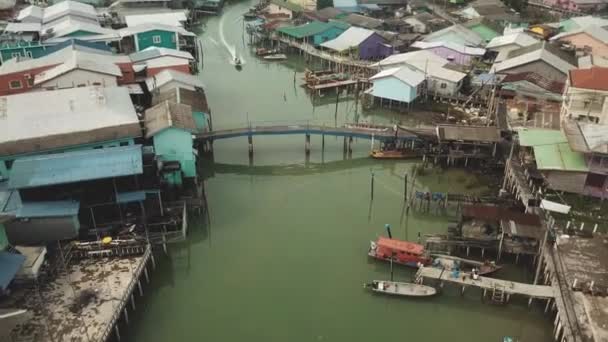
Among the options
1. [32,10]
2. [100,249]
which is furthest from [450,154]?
[32,10]

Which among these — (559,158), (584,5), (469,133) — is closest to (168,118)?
(469,133)

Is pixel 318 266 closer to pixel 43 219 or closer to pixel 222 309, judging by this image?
pixel 222 309

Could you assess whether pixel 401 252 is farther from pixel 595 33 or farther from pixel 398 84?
pixel 595 33

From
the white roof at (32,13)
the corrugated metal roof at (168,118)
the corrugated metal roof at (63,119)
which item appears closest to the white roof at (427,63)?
the corrugated metal roof at (168,118)

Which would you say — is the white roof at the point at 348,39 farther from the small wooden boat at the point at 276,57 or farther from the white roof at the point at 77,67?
the white roof at the point at 77,67

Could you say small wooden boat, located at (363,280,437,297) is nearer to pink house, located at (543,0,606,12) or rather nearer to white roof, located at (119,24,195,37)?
white roof, located at (119,24,195,37)

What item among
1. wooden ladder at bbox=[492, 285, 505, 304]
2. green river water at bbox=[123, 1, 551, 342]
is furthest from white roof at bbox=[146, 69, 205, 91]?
wooden ladder at bbox=[492, 285, 505, 304]
